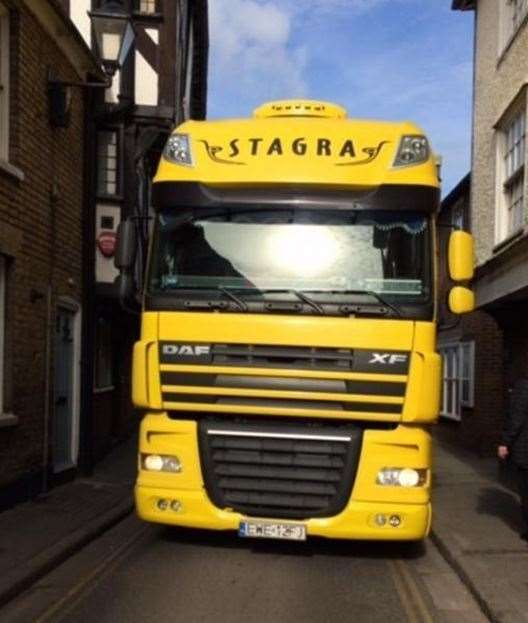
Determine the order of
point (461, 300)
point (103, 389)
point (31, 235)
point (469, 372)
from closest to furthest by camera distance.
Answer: point (461, 300) < point (31, 235) < point (103, 389) < point (469, 372)

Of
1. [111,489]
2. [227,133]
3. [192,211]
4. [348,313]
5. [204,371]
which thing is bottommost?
[111,489]

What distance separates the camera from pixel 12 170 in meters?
9.49

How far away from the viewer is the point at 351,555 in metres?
8.16

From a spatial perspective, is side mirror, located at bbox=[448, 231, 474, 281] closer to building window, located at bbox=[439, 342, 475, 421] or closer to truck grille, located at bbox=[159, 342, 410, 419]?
truck grille, located at bbox=[159, 342, 410, 419]

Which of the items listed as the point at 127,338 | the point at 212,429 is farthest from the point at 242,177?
the point at 127,338

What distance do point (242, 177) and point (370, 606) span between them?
3.68m

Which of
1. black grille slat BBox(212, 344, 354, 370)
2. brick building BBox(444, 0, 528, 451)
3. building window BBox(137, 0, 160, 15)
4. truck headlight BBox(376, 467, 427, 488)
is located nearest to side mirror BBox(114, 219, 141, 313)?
black grille slat BBox(212, 344, 354, 370)

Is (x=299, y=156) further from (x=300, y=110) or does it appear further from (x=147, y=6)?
(x=147, y=6)

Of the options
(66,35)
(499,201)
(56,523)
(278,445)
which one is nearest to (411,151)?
(278,445)

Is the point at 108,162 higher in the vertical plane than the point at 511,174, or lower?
higher

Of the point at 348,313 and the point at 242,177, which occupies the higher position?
the point at 242,177

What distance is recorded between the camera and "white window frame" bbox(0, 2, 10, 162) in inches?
380

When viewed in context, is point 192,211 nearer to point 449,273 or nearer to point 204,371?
point 204,371

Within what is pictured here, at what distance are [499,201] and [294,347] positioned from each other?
7657 millimetres
